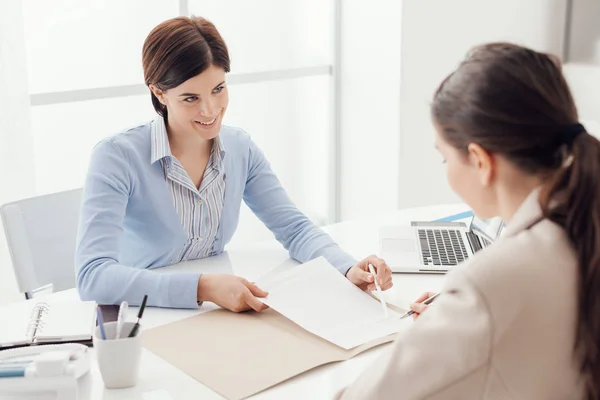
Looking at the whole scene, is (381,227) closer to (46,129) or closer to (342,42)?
(46,129)

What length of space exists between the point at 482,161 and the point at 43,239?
134 centimetres

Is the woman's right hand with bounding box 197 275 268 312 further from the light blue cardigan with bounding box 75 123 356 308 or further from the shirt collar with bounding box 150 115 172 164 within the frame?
the shirt collar with bounding box 150 115 172 164

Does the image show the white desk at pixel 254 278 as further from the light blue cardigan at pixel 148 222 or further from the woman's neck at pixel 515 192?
the woman's neck at pixel 515 192

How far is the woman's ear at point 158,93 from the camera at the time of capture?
190 cm

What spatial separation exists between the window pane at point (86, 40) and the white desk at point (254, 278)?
1.35m

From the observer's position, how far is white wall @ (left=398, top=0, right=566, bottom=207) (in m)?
3.57

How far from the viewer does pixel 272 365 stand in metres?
1.34

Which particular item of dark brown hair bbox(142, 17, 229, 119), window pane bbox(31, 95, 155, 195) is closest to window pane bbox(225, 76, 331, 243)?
window pane bbox(31, 95, 155, 195)

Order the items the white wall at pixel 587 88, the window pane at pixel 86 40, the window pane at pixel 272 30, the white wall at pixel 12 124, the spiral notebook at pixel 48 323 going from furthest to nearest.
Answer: the white wall at pixel 587 88, the window pane at pixel 272 30, the window pane at pixel 86 40, the white wall at pixel 12 124, the spiral notebook at pixel 48 323

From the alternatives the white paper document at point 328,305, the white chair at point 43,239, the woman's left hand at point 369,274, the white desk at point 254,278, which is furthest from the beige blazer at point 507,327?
the white chair at point 43,239

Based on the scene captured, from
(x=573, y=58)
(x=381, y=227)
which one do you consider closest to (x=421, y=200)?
(x=573, y=58)

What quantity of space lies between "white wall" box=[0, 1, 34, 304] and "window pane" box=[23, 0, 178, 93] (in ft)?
0.74

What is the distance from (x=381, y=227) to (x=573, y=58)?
280 centimetres

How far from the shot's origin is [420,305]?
1503 millimetres
